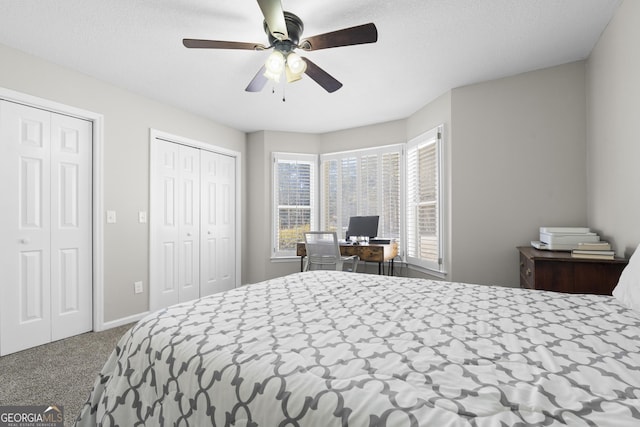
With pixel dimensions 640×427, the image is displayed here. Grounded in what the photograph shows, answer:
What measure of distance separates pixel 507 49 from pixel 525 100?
63 centimetres

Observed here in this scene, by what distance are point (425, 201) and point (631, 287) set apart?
2529mm

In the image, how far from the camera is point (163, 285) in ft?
12.0

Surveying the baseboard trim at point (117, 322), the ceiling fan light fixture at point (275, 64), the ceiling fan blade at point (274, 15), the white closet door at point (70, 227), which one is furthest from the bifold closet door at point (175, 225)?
the ceiling fan blade at point (274, 15)

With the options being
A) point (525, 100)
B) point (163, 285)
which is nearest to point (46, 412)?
point (163, 285)

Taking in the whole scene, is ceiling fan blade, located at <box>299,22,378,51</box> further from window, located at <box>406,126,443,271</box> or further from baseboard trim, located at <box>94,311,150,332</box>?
baseboard trim, located at <box>94,311,150,332</box>

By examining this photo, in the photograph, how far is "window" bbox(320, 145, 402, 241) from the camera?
14.2 feet

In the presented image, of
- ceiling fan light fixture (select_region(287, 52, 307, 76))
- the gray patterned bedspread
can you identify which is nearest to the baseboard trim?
the gray patterned bedspread

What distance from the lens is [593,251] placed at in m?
2.09

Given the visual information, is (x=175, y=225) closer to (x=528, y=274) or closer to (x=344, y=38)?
(x=344, y=38)

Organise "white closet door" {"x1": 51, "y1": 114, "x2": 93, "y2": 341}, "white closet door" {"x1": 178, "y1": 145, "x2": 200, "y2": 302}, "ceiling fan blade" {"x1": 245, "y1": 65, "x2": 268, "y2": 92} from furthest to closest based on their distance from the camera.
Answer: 1. "white closet door" {"x1": 178, "y1": 145, "x2": 200, "y2": 302}
2. "white closet door" {"x1": 51, "y1": 114, "x2": 93, "y2": 341}
3. "ceiling fan blade" {"x1": 245, "y1": 65, "x2": 268, "y2": 92}

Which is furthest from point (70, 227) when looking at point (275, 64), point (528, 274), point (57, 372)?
point (528, 274)

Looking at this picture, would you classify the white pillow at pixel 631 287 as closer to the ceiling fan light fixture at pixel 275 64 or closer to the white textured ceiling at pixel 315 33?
the white textured ceiling at pixel 315 33

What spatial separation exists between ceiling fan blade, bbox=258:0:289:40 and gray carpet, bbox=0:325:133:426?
2.37 metres

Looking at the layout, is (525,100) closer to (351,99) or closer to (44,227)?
(351,99)
